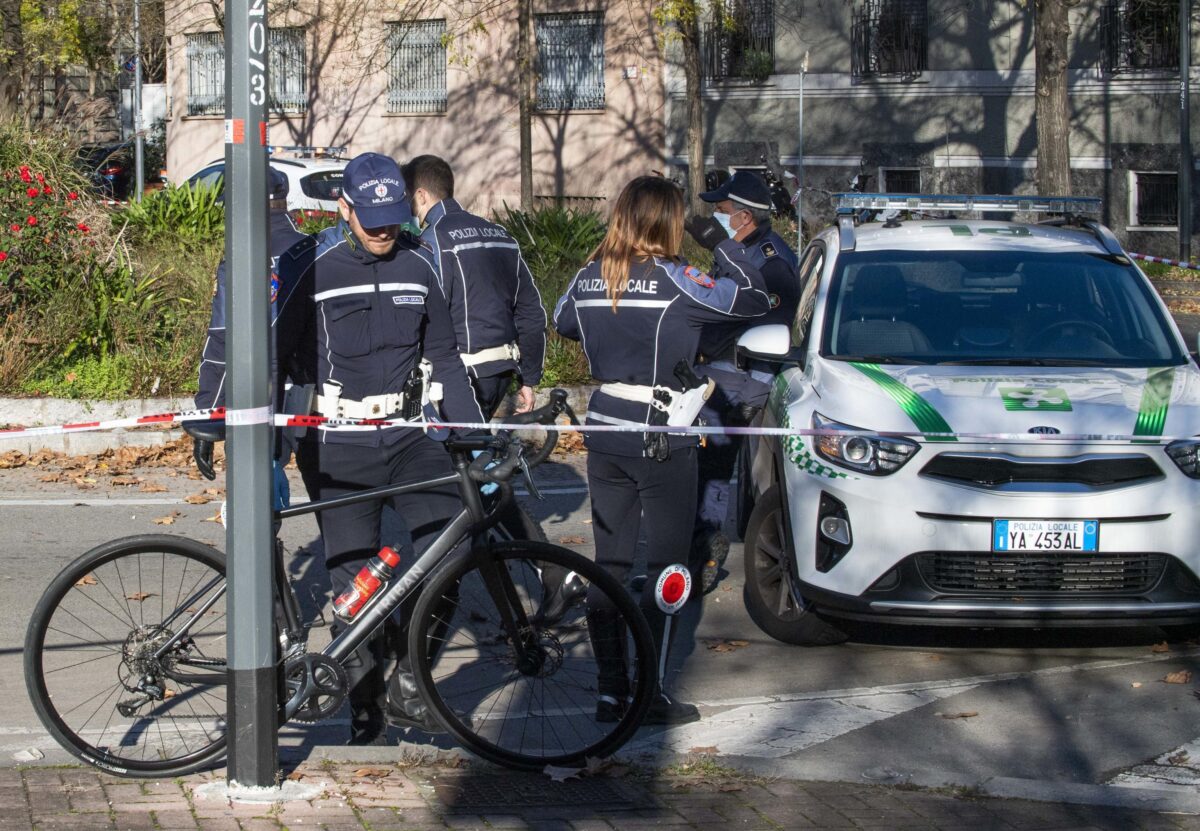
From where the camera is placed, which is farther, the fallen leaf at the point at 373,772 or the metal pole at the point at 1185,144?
the metal pole at the point at 1185,144

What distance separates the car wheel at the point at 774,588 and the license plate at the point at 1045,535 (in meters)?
1.00

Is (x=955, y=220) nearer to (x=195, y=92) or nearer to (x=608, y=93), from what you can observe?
(x=608, y=93)

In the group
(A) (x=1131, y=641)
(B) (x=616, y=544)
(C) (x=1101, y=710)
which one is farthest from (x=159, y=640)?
(A) (x=1131, y=641)

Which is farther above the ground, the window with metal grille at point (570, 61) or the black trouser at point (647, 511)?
the window with metal grille at point (570, 61)

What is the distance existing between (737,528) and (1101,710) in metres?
3.26

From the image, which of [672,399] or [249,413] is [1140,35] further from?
[249,413]

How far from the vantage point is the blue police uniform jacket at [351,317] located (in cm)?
529

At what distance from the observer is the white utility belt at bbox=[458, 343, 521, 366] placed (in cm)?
732

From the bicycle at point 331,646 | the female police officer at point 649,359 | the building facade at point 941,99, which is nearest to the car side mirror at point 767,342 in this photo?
the female police officer at point 649,359

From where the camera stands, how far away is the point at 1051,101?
20.0 metres

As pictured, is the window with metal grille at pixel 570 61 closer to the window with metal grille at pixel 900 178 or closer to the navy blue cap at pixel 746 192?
the window with metal grille at pixel 900 178

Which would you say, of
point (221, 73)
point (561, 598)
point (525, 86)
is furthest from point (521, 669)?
point (221, 73)

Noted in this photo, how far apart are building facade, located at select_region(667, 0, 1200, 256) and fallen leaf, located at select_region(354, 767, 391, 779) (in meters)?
22.3

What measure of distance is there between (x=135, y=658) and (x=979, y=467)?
3.15 m
